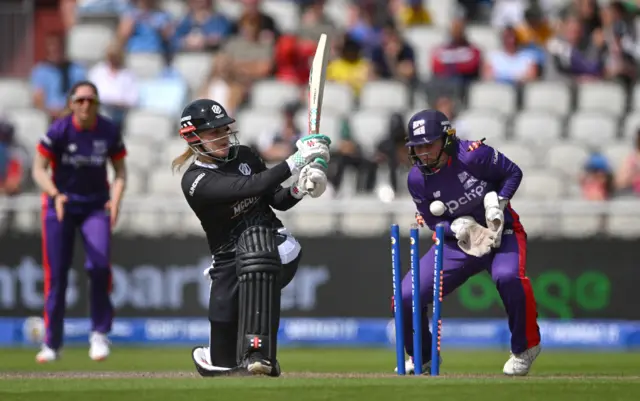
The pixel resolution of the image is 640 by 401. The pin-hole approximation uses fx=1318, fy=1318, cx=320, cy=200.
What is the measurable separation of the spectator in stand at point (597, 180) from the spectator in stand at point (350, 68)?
3.04 meters

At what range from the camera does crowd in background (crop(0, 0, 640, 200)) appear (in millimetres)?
15250

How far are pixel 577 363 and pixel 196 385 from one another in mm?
4672

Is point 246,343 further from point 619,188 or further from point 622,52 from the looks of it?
point 622,52

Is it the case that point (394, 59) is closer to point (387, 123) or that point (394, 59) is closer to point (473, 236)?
point (387, 123)

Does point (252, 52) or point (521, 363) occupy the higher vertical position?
point (252, 52)

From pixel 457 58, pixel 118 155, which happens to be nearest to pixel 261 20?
pixel 457 58

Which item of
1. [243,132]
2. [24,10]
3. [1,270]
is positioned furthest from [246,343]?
[24,10]

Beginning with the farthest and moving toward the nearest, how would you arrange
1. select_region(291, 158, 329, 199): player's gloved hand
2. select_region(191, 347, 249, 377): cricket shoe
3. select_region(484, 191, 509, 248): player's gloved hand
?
select_region(484, 191, 509, 248): player's gloved hand → select_region(191, 347, 249, 377): cricket shoe → select_region(291, 158, 329, 199): player's gloved hand

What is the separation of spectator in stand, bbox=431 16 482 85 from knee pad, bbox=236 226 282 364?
805 centimetres

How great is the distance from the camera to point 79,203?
10.5 meters

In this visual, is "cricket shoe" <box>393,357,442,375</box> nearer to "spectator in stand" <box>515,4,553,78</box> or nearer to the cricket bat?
the cricket bat

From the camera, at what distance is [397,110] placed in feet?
48.6

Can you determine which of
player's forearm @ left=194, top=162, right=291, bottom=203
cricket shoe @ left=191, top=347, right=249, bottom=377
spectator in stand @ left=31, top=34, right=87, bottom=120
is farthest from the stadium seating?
player's forearm @ left=194, top=162, right=291, bottom=203

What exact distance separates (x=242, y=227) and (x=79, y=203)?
3066 millimetres
